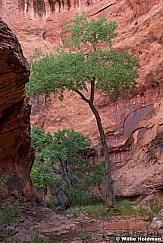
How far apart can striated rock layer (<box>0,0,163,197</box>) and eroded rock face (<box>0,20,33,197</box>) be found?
729cm

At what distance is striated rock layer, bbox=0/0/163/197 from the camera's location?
17.9 meters

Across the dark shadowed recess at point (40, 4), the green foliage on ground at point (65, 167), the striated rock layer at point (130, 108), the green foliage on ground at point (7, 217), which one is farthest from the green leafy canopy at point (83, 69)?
the dark shadowed recess at point (40, 4)

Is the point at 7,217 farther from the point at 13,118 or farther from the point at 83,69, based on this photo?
the point at 83,69

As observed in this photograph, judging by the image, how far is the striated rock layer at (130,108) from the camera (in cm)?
1791

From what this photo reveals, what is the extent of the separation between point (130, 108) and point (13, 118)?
14178mm

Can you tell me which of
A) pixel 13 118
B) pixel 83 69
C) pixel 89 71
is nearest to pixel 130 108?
pixel 89 71

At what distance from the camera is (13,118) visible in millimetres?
8891

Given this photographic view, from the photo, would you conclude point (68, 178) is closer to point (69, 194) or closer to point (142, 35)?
point (69, 194)

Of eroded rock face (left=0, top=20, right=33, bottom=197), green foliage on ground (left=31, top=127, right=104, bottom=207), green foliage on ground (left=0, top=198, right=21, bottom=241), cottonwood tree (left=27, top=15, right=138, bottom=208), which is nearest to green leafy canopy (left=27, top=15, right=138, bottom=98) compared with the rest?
cottonwood tree (left=27, top=15, right=138, bottom=208)

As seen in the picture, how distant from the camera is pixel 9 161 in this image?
1065 centimetres

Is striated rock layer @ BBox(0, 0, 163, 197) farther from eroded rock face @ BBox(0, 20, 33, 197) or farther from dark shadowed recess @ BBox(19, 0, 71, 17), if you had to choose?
eroded rock face @ BBox(0, 20, 33, 197)

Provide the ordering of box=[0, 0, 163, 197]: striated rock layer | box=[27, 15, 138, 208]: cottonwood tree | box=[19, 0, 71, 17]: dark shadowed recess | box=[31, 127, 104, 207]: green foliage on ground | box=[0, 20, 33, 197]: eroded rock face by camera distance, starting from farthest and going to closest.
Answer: box=[19, 0, 71, 17]: dark shadowed recess, box=[0, 0, 163, 197]: striated rock layer, box=[31, 127, 104, 207]: green foliage on ground, box=[27, 15, 138, 208]: cottonwood tree, box=[0, 20, 33, 197]: eroded rock face

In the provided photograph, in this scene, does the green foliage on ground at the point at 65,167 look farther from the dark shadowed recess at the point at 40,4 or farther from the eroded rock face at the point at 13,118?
the dark shadowed recess at the point at 40,4

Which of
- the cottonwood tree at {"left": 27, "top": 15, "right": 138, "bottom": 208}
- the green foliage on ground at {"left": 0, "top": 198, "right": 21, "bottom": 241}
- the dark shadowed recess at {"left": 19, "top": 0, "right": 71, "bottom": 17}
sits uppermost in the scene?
the dark shadowed recess at {"left": 19, "top": 0, "right": 71, "bottom": 17}
